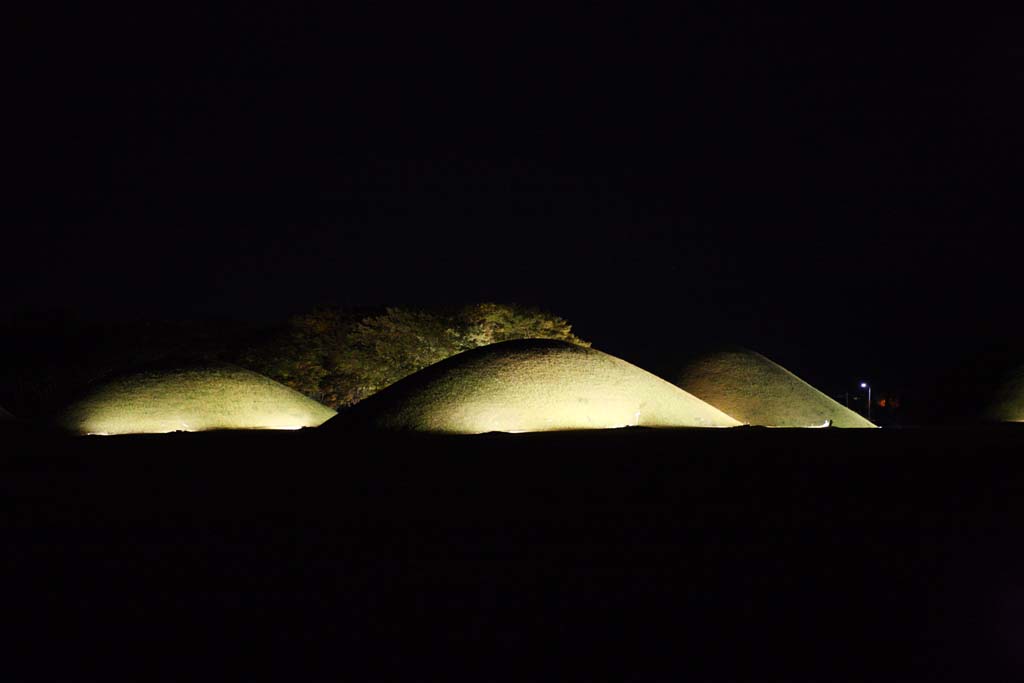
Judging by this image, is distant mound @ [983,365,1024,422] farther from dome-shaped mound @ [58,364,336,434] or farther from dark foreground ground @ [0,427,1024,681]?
dome-shaped mound @ [58,364,336,434]

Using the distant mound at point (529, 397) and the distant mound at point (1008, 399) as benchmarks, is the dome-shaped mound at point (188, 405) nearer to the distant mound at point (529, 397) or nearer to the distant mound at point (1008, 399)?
the distant mound at point (529, 397)

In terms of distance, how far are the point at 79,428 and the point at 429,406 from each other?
1145cm

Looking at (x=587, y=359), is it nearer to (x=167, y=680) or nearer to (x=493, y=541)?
(x=493, y=541)

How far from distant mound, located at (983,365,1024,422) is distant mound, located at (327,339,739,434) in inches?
658

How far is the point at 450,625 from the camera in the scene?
6.48m

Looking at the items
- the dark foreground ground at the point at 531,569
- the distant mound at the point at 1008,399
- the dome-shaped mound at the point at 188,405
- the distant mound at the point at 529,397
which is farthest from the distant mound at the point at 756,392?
the dark foreground ground at the point at 531,569

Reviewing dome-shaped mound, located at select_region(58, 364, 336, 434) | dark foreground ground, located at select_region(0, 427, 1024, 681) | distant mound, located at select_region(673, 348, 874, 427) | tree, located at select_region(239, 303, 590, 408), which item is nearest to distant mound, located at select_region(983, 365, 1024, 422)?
distant mound, located at select_region(673, 348, 874, 427)

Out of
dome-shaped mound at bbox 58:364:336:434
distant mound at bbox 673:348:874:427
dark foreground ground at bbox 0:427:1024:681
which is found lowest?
dark foreground ground at bbox 0:427:1024:681

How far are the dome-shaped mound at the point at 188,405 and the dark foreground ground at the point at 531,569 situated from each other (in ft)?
39.3

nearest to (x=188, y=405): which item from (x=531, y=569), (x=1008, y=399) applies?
(x=531, y=569)

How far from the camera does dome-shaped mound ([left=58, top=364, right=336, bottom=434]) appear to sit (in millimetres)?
26406

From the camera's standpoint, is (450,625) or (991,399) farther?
(991,399)

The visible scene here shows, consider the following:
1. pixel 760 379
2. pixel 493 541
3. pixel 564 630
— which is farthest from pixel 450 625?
pixel 760 379

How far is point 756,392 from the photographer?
35.1 meters
